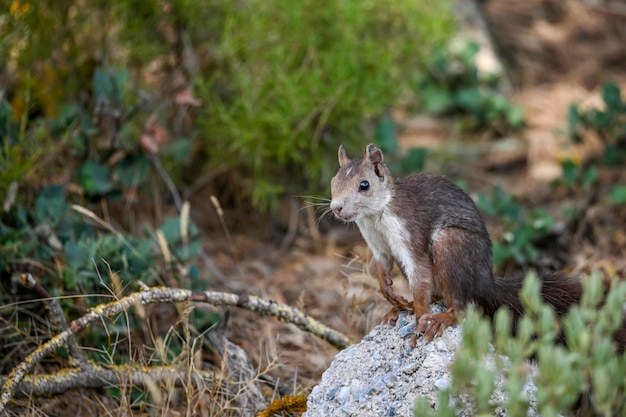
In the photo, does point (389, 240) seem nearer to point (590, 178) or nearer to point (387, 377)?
point (387, 377)

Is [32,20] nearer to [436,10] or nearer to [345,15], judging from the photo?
[345,15]

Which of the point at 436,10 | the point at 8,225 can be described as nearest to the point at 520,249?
the point at 436,10

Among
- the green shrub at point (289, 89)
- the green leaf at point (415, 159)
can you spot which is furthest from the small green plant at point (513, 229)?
the green shrub at point (289, 89)

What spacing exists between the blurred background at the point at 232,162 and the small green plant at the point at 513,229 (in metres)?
0.01

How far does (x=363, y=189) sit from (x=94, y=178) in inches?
79.9

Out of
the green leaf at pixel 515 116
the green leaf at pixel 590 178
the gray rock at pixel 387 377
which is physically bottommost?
the green leaf at pixel 515 116

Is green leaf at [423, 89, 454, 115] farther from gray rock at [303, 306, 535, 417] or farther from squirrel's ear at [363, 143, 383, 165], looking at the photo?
gray rock at [303, 306, 535, 417]

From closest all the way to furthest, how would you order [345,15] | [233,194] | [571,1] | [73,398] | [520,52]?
[73,398]
[345,15]
[233,194]
[520,52]
[571,1]

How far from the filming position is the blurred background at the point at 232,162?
13.8 feet

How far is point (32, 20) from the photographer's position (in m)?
5.22

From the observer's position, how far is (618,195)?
5.61m

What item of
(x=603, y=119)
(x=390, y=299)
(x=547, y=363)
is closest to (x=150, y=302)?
(x=390, y=299)

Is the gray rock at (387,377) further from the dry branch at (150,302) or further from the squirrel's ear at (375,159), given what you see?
the squirrel's ear at (375,159)

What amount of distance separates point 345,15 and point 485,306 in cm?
283
